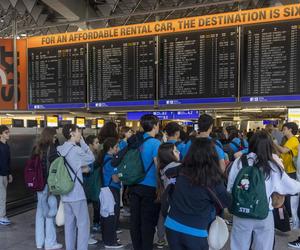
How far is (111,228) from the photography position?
4500mm

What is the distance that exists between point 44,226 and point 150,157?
2.15 meters

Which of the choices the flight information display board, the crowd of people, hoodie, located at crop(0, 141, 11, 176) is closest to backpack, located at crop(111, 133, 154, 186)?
the crowd of people

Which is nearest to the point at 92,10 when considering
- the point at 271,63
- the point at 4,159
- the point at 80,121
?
the point at 80,121

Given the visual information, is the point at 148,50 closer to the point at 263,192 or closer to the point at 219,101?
the point at 219,101

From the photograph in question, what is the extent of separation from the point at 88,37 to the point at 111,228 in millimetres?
3298

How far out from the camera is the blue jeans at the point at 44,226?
453 cm

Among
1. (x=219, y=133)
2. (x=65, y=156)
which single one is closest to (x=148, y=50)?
(x=219, y=133)

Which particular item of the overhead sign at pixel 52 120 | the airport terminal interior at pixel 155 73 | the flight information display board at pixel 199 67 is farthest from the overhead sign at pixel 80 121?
the flight information display board at pixel 199 67

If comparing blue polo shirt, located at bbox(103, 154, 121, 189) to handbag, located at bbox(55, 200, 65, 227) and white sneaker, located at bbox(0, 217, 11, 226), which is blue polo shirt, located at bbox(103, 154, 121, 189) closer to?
handbag, located at bbox(55, 200, 65, 227)

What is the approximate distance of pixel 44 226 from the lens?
4.67m

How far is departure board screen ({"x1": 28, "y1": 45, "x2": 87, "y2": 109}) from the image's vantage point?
6.10 metres

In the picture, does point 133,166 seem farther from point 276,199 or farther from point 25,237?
point 25,237

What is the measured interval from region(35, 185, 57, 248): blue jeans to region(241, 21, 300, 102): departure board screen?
310 centimetres

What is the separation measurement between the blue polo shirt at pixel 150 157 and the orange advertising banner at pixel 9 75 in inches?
150
